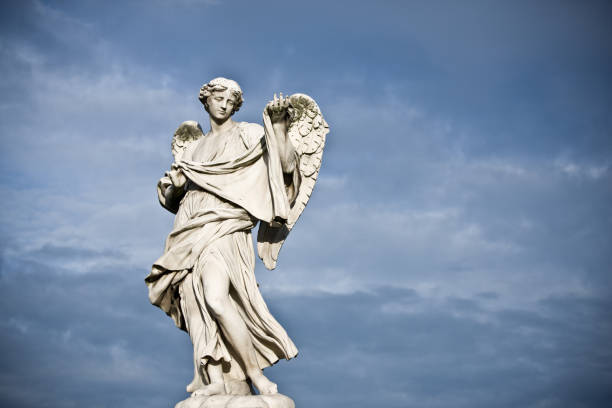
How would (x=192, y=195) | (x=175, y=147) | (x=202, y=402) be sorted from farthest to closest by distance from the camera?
(x=175, y=147)
(x=192, y=195)
(x=202, y=402)

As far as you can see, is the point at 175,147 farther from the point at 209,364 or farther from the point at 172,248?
the point at 209,364

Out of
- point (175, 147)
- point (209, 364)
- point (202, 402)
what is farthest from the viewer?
point (175, 147)

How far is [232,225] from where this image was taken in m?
10.4

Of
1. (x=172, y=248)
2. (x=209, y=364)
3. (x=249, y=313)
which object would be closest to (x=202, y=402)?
(x=209, y=364)

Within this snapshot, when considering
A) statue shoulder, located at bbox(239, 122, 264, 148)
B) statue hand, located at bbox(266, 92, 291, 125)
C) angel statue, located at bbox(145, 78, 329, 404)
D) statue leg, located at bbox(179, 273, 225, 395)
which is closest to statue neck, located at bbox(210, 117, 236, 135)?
angel statue, located at bbox(145, 78, 329, 404)

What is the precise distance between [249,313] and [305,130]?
270 centimetres

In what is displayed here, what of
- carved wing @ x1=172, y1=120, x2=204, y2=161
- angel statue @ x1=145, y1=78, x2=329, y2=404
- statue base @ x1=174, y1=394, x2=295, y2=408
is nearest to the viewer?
statue base @ x1=174, y1=394, x2=295, y2=408

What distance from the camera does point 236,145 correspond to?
10852 millimetres

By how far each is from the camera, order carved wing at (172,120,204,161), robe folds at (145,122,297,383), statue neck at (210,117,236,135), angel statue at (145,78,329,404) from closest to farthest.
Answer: angel statue at (145,78,329,404) < robe folds at (145,122,297,383) < statue neck at (210,117,236,135) < carved wing at (172,120,204,161)

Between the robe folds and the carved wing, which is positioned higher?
the carved wing

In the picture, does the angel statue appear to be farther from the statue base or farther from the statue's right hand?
the statue base

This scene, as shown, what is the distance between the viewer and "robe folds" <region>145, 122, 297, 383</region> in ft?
32.8

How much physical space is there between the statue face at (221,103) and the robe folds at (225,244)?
0.36 meters

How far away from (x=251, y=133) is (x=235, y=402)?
142 inches
